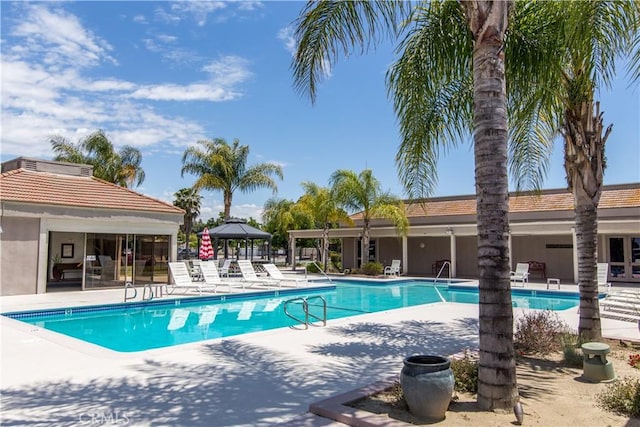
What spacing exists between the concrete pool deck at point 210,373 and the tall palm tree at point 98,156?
954 inches

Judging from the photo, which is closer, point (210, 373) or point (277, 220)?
point (210, 373)

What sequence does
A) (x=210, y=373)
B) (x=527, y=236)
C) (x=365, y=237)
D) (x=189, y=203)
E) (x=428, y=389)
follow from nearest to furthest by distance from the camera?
(x=428, y=389)
(x=210, y=373)
(x=527, y=236)
(x=365, y=237)
(x=189, y=203)

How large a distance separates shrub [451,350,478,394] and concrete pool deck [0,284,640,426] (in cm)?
101

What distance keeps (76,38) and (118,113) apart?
925 centimetres

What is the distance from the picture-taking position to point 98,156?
32656 millimetres

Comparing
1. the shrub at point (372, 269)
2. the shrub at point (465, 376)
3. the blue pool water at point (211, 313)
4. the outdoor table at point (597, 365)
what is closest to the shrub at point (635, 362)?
the outdoor table at point (597, 365)

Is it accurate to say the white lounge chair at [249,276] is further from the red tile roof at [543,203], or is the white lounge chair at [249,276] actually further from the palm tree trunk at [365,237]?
the palm tree trunk at [365,237]

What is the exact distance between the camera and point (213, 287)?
18375 millimetres

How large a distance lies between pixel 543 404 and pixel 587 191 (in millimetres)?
4226

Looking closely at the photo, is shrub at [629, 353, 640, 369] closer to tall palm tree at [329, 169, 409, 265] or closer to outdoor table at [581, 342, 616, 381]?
outdoor table at [581, 342, 616, 381]

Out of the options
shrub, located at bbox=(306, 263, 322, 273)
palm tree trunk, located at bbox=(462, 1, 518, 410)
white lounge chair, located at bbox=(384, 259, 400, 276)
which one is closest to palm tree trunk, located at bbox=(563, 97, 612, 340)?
palm tree trunk, located at bbox=(462, 1, 518, 410)

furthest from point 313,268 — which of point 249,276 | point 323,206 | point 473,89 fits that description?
point 473,89

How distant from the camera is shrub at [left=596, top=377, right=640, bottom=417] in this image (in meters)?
4.72

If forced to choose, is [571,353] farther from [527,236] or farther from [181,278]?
[527,236]
